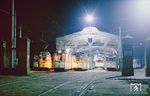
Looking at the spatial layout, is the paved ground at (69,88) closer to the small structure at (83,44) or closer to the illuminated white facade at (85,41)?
the small structure at (83,44)

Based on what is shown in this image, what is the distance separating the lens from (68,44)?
53.3m

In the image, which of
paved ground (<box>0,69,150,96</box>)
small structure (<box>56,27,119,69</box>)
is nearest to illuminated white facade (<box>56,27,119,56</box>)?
small structure (<box>56,27,119,69</box>)

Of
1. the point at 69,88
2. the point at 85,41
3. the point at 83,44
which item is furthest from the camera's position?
the point at 83,44

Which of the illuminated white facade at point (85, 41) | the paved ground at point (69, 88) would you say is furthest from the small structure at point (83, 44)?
the paved ground at point (69, 88)

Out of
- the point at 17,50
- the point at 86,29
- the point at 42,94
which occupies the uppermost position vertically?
the point at 86,29

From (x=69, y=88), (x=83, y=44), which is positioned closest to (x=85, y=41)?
(x=83, y=44)

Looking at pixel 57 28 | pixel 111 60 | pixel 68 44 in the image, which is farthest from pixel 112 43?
pixel 57 28

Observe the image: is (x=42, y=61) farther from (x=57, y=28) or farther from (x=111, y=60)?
(x=57, y=28)

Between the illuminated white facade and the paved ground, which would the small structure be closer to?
the illuminated white facade

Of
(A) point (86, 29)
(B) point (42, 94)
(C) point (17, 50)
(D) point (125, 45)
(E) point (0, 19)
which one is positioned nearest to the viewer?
(B) point (42, 94)

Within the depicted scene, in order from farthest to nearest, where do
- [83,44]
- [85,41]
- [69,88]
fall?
[83,44]
[85,41]
[69,88]

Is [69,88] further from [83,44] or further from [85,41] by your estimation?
[83,44]

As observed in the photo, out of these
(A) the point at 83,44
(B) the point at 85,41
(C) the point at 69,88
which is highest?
(B) the point at 85,41

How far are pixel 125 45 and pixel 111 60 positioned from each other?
69.2 feet
